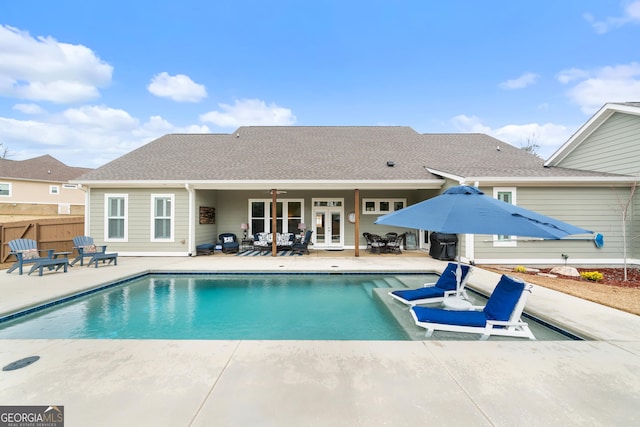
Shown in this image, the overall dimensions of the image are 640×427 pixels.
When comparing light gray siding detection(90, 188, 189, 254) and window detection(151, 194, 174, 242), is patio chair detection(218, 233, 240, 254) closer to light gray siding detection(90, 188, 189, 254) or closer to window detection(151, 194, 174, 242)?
light gray siding detection(90, 188, 189, 254)

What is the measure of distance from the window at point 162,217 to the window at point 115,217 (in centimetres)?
106

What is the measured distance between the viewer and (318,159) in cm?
1256

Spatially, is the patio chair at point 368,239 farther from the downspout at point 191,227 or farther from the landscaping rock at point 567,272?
the downspout at point 191,227

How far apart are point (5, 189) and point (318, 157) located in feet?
91.8

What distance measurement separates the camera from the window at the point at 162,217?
11.1 m

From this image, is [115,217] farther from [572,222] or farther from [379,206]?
[572,222]

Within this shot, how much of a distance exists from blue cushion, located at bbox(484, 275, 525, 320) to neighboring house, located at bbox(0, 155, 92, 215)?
30327 millimetres

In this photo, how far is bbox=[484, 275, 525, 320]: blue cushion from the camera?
3973mm

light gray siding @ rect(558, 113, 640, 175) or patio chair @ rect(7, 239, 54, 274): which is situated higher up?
light gray siding @ rect(558, 113, 640, 175)

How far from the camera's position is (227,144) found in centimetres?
1450

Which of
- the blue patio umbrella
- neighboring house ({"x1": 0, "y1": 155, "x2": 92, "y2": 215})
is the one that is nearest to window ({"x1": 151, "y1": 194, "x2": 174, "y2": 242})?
the blue patio umbrella

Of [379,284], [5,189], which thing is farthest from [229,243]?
[5,189]

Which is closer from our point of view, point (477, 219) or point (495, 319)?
point (477, 219)

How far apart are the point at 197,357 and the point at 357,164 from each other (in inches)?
396
